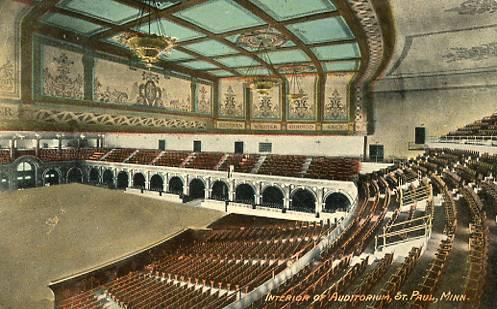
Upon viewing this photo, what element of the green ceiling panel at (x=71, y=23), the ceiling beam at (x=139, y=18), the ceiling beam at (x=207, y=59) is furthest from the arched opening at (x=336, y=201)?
the green ceiling panel at (x=71, y=23)

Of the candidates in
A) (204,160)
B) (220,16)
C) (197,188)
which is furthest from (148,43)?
(197,188)

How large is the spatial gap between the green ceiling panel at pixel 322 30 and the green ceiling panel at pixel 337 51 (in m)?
0.73

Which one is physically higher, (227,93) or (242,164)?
(227,93)

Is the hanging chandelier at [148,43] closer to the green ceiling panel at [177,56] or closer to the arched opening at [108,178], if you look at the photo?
the green ceiling panel at [177,56]

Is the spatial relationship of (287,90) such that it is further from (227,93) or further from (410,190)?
(410,190)

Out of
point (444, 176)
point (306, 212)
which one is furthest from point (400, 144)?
point (444, 176)

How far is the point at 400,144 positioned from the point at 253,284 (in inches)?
438

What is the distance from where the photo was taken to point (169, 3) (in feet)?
21.3

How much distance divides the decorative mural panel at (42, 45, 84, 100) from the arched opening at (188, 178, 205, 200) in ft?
25.5

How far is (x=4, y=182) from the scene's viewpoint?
13.0m

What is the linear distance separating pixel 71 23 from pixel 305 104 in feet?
31.5

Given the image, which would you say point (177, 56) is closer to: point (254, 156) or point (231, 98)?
point (231, 98)

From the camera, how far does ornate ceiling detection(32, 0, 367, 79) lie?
650 cm

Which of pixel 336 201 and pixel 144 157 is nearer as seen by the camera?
pixel 336 201
